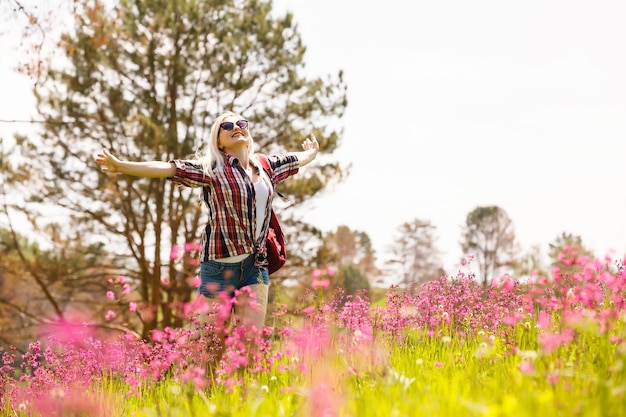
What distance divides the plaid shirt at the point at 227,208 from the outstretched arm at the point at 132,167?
84 millimetres

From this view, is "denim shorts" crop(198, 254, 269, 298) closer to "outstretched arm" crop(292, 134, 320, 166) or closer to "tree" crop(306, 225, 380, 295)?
"outstretched arm" crop(292, 134, 320, 166)

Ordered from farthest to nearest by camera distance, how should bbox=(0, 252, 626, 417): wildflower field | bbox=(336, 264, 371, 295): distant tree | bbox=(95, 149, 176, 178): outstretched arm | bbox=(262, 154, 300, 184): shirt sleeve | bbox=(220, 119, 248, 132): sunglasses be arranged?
bbox=(336, 264, 371, 295): distant tree < bbox=(262, 154, 300, 184): shirt sleeve < bbox=(220, 119, 248, 132): sunglasses < bbox=(95, 149, 176, 178): outstretched arm < bbox=(0, 252, 626, 417): wildflower field

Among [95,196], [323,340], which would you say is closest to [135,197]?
[95,196]

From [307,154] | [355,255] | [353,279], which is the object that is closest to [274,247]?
[307,154]

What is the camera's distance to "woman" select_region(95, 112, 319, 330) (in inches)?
176

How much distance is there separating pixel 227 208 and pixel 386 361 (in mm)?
1647

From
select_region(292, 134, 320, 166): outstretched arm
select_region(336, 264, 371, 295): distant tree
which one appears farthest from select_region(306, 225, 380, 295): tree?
select_region(292, 134, 320, 166): outstretched arm

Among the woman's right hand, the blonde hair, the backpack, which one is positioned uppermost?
the blonde hair

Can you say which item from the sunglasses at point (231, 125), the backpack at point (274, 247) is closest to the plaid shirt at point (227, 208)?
the backpack at point (274, 247)

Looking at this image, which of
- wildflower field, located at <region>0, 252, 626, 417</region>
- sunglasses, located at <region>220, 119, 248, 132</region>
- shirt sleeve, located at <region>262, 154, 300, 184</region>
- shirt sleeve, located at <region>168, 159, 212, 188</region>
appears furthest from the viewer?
shirt sleeve, located at <region>262, 154, 300, 184</region>

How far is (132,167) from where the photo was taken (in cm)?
442

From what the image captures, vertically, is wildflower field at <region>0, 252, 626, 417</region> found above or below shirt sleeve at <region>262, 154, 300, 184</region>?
below

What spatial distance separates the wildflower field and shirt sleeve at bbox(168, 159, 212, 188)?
0.91m

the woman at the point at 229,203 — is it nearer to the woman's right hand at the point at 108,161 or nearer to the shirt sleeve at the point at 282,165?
the woman's right hand at the point at 108,161
